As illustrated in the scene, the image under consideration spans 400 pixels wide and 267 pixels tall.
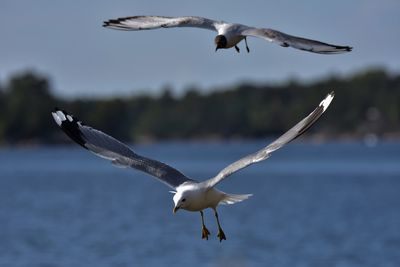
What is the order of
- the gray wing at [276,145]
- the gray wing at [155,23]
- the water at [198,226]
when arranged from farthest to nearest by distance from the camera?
the water at [198,226] < the gray wing at [155,23] < the gray wing at [276,145]

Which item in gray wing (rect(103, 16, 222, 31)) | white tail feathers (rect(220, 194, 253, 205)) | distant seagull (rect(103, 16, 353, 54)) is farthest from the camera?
gray wing (rect(103, 16, 222, 31))

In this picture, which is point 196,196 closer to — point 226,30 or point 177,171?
Result: point 177,171

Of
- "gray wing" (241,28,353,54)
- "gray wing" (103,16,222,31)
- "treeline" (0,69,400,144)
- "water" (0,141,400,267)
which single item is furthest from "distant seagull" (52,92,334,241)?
"treeline" (0,69,400,144)

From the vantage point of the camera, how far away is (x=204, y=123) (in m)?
169

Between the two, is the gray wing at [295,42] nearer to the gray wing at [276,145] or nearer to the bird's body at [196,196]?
the gray wing at [276,145]

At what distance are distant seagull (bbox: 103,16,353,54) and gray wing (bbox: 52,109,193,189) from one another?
114 centimetres

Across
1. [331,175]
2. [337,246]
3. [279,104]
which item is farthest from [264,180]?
[279,104]

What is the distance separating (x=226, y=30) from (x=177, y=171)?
1.52 meters

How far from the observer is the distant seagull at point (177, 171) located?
11.0m

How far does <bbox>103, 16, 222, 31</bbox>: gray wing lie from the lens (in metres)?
12.1

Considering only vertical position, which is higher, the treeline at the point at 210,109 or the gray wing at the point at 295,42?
the treeline at the point at 210,109

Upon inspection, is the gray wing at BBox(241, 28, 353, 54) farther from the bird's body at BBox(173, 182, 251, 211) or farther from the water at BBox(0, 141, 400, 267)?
the water at BBox(0, 141, 400, 267)

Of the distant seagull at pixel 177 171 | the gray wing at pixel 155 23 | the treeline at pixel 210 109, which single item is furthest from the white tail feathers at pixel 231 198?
the treeline at pixel 210 109

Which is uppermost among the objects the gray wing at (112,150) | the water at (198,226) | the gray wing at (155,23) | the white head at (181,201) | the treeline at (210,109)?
the treeline at (210,109)
